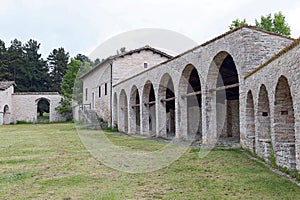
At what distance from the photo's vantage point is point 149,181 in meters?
5.40

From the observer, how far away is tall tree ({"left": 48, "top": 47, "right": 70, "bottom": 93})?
48.9 meters

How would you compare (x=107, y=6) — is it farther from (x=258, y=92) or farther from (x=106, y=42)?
(x=258, y=92)

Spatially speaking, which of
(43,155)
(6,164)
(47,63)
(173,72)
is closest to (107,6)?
(173,72)

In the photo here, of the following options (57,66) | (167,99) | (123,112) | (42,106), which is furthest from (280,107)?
(57,66)

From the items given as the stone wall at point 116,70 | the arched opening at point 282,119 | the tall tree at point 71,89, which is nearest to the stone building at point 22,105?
the tall tree at point 71,89

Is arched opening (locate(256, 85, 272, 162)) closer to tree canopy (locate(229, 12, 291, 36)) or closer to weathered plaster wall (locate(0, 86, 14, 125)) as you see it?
tree canopy (locate(229, 12, 291, 36))

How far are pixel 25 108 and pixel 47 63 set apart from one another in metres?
20.4

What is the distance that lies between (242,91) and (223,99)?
6.99 meters

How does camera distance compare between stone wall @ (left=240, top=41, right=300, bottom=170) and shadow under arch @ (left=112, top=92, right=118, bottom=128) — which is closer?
stone wall @ (left=240, top=41, right=300, bottom=170)

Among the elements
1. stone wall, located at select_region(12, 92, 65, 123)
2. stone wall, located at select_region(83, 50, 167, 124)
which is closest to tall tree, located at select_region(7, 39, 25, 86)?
stone wall, located at select_region(12, 92, 65, 123)

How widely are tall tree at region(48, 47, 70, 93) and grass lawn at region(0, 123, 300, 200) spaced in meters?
43.0

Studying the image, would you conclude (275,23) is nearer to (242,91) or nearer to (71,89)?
(71,89)

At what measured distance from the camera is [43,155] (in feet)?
28.4

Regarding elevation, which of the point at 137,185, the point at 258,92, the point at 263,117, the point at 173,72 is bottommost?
the point at 137,185
